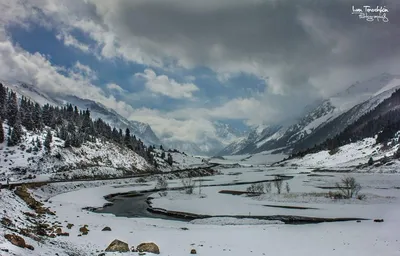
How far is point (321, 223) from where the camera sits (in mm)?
42344

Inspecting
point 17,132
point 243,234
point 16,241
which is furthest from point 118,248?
point 17,132

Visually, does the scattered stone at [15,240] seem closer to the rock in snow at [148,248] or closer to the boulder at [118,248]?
the boulder at [118,248]

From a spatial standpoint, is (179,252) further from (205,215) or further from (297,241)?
(205,215)

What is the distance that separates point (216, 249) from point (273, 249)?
525 centimetres

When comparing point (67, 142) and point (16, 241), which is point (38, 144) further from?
point (16, 241)

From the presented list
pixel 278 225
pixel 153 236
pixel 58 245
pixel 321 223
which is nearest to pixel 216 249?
pixel 153 236

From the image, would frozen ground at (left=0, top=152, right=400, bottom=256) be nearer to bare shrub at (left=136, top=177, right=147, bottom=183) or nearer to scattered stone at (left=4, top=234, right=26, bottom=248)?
scattered stone at (left=4, top=234, right=26, bottom=248)

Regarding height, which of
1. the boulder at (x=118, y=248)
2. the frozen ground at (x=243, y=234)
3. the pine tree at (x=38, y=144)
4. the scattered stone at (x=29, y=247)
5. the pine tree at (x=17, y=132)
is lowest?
the frozen ground at (x=243, y=234)

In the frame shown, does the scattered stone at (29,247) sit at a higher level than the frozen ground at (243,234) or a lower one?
higher

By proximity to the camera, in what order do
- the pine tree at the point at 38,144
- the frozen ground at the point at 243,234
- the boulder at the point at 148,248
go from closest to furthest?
the boulder at the point at 148,248, the frozen ground at the point at 243,234, the pine tree at the point at 38,144

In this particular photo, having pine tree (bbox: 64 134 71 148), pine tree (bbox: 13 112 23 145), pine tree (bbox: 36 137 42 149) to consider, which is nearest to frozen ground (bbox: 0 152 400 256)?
pine tree (bbox: 36 137 42 149)

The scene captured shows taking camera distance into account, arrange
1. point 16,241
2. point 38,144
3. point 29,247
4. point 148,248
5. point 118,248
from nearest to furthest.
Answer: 1. point 16,241
2. point 29,247
3. point 118,248
4. point 148,248
5. point 38,144

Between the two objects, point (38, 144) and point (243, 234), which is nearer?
point (243, 234)

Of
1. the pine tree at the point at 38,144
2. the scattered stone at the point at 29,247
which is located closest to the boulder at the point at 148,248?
the scattered stone at the point at 29,247
